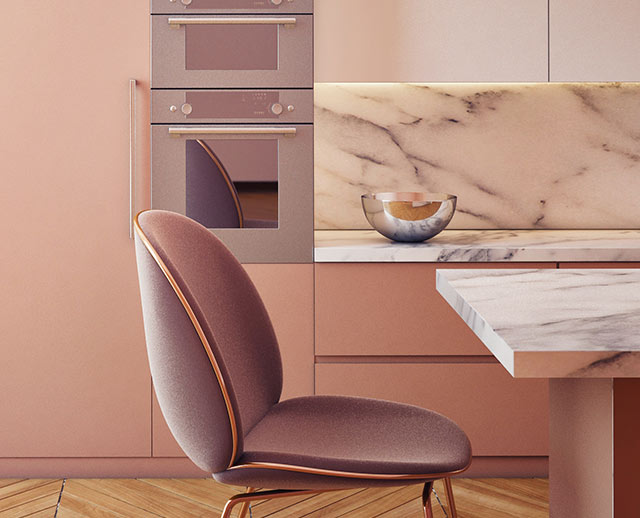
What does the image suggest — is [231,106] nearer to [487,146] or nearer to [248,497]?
[487,146]

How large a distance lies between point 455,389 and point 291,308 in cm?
61

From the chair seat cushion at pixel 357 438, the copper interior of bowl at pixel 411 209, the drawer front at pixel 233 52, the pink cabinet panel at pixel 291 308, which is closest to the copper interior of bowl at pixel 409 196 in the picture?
the copper interior of bowl at pixel 411 209

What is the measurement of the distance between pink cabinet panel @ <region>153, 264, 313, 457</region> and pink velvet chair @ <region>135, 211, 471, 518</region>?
0.93 m

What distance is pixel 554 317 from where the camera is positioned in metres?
1.02

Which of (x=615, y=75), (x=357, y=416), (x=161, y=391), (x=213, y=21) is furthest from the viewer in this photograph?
(x=615, y=75)

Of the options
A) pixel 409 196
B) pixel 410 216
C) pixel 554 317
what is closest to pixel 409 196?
pixel 409 196

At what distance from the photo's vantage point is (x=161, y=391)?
127 centimetres

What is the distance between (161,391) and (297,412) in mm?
376

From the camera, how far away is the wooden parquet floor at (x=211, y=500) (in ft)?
7.67

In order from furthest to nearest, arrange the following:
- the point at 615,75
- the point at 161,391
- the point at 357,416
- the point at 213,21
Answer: the point at 615,75
the point at 213,21
the point at 357,416
the point at 161,391

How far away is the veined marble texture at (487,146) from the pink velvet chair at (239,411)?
1510 millimetres

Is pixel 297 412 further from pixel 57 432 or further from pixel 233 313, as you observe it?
pixel 57 432

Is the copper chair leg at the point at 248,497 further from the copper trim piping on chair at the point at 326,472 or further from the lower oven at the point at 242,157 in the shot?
the lower oven at the point at 242,157

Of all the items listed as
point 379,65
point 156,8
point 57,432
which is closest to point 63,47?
point 156,8
